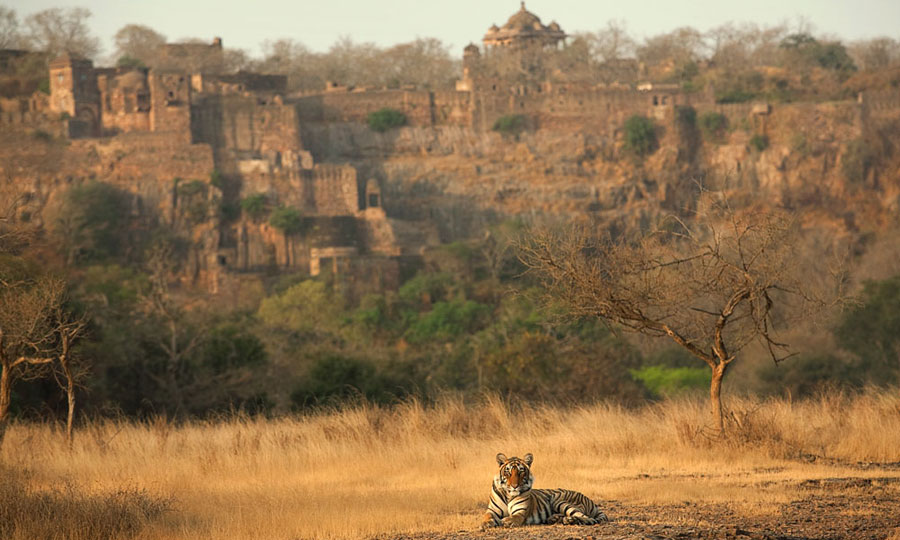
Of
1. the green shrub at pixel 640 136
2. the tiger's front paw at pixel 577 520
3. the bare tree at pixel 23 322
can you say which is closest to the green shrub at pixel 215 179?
the green shrub at pixel 640 136

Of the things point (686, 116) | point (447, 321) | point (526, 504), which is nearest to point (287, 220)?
point (447, 321)

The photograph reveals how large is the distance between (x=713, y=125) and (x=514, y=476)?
49555 mm

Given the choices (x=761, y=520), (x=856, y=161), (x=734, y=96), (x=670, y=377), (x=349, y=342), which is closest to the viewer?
(x=761, y=520)

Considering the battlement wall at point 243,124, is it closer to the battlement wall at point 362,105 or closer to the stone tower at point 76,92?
the battlement wall at point 362,105

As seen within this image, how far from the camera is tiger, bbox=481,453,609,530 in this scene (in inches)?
356

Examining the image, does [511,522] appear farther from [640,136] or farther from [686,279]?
[640,136]

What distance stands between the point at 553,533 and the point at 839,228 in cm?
4717

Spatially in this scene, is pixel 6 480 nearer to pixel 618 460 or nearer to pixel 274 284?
pixel 618 460

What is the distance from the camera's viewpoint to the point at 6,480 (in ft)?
34.9

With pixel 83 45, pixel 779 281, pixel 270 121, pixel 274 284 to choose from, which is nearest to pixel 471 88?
pixel 270 121

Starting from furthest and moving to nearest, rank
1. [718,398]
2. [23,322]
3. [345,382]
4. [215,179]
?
[215,179]
[345,382]
[23,322]
[718,398]

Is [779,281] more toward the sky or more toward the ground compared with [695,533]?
more toward the sky

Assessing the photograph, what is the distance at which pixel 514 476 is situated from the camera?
29.5 feet

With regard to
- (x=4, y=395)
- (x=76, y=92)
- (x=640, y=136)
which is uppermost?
(x=76, y=92)
